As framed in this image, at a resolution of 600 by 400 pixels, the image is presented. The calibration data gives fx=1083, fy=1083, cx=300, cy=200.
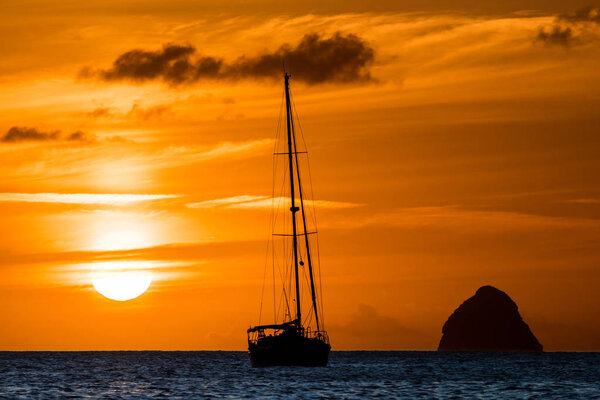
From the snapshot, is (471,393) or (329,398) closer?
(329,398)

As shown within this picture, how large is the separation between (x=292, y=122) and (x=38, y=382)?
4342 cm

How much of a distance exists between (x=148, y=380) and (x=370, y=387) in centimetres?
3343

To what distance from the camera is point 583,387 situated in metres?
120

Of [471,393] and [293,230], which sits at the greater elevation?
[293,230]

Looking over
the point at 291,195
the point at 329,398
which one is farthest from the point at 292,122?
the point at 329,398

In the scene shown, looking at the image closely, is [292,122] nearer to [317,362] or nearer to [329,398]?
[317,362]

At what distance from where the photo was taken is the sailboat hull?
116500mm

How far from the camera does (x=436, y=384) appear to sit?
123 m

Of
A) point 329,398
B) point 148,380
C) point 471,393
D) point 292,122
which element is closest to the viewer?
point 329,398

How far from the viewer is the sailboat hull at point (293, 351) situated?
382 ft

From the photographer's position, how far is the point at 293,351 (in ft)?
382

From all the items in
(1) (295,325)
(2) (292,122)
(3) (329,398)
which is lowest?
(3) (329,398)

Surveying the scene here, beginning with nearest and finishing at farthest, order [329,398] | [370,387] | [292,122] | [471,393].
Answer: [329,398]
[471,393]
[370,387]
[292,122]

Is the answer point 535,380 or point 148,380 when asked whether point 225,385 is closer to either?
point 148,380
